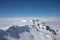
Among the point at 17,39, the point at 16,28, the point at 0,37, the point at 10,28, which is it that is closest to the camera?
the point at 0,37

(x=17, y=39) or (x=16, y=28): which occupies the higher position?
(x=16, y=28)

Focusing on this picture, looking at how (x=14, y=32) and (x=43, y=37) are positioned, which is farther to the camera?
(x=43, y=37)

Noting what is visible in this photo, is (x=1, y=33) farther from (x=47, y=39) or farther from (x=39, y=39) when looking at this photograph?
(x=47, y=39)

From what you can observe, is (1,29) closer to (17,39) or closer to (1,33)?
(1,33)

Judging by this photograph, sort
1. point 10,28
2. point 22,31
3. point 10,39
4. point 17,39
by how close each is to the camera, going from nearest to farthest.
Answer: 1. point 10,39
2. point 17,39
3. point 10,28
4. point 22,31

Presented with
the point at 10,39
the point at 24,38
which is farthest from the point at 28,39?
the point at 10,39

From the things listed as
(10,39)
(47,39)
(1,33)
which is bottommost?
(47,39)

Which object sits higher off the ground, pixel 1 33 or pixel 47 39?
pixel 1 33

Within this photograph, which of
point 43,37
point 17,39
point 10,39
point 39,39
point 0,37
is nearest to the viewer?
point 0,37

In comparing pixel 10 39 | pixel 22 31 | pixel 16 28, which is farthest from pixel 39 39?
pixel 10 39
